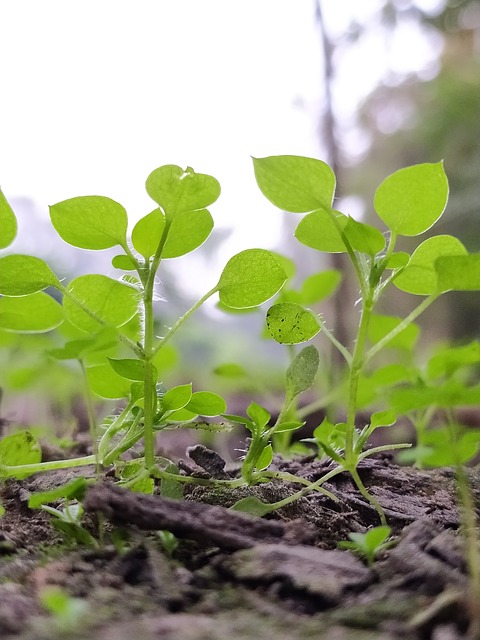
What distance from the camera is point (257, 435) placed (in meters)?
0.53

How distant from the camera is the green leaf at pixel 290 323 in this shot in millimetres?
578

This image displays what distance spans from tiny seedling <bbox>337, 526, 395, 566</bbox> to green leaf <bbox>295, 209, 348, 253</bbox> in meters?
0.28

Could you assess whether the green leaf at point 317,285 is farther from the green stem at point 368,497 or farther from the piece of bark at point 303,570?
the piece of bark at point 303,570

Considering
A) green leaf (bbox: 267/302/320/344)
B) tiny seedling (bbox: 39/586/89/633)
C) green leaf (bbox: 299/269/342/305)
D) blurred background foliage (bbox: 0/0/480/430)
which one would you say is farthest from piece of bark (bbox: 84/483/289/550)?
blurred background foliage (bbox: 0/0/480/430)

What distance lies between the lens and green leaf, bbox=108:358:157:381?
0.52m

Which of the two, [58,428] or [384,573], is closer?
[384,573]

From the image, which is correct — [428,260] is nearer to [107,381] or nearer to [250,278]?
[250,278]

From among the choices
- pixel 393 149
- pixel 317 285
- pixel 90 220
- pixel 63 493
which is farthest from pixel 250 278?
pixel 393 149

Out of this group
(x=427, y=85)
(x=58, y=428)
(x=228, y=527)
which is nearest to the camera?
(x=228, y=527)

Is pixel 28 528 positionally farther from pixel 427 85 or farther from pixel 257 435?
pixel 427 85

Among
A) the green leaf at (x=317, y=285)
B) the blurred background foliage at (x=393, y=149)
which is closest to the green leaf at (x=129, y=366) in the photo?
the green leaf at (x=317, y=285)

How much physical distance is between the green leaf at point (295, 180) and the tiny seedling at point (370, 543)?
0.99 feet

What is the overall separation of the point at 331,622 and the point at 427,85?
11.3 ft

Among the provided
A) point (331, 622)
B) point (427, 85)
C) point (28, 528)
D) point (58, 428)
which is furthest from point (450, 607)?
point (427, 85)
